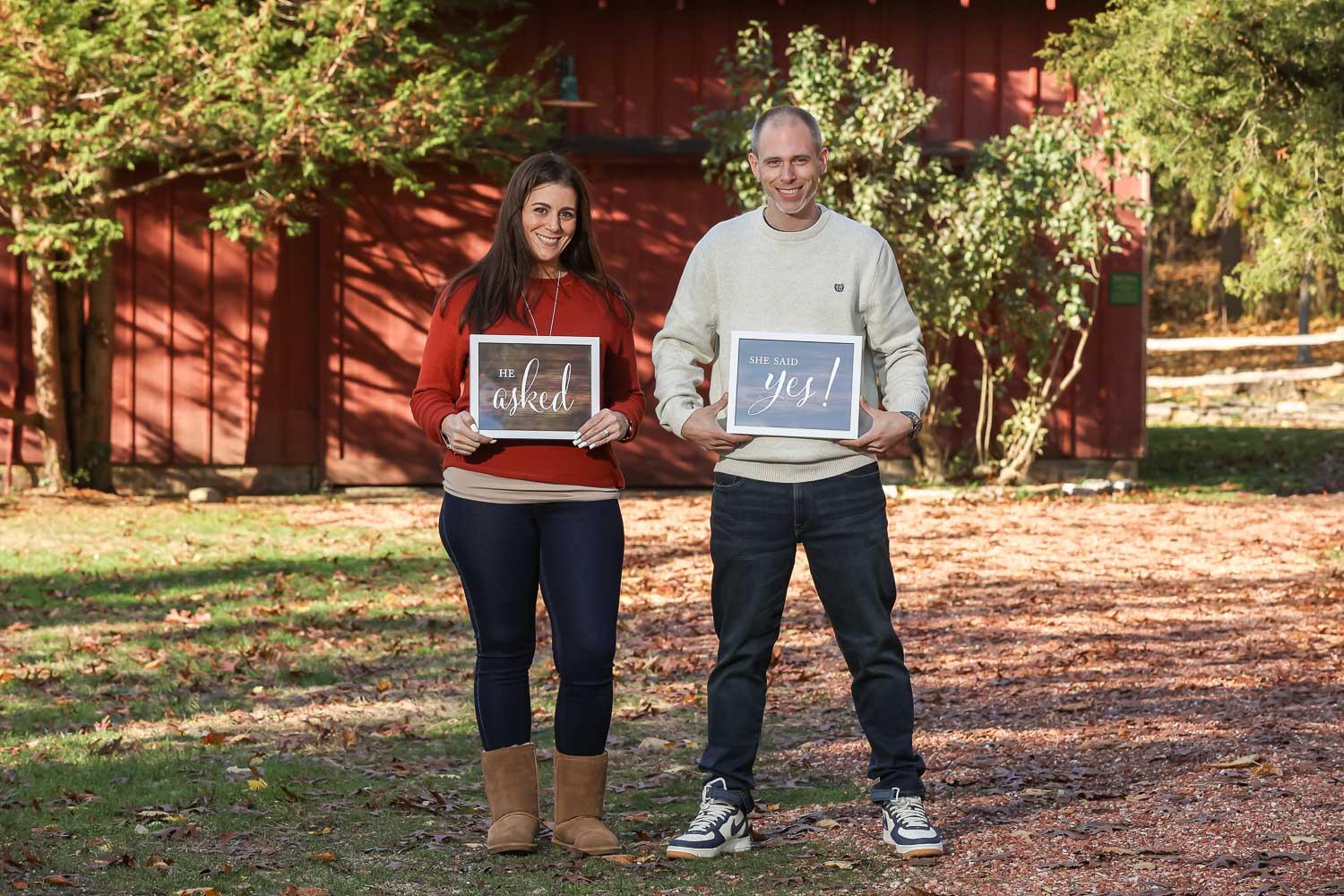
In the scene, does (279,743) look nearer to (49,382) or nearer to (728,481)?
(728,481)

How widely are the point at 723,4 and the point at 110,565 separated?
7600mm

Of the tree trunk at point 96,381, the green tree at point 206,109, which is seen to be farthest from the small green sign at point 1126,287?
the tree trunk at point 96,381

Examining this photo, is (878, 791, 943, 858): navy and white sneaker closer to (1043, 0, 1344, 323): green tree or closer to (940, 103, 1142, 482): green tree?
(1043, 0, 1344, 323): green tree

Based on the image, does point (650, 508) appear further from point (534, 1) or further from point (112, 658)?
point (112, 658)

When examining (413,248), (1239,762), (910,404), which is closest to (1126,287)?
(413,248)

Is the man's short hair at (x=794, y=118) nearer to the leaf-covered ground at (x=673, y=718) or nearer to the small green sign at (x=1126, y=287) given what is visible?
the leaf-covered ground at (x=673, y=718)

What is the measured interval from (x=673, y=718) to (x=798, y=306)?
2842 mm

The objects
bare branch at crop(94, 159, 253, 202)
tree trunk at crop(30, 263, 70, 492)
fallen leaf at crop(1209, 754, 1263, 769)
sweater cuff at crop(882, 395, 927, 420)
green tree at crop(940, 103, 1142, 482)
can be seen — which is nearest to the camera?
sweater cuff at crop(882, 395, 927, 420)

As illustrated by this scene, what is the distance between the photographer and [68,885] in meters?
4.70

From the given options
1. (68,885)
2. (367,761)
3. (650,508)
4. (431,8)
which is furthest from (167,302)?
(68,885)

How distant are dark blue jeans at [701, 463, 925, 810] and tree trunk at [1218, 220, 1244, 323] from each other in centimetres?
2926

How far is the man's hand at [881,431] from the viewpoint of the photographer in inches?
183

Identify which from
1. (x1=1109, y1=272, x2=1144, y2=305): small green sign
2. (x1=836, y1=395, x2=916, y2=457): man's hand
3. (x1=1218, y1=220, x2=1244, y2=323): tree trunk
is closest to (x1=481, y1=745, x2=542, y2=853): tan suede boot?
(x1=836, y1=395, x2=916, y2=457): man's hand

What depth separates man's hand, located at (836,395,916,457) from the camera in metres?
4.64
